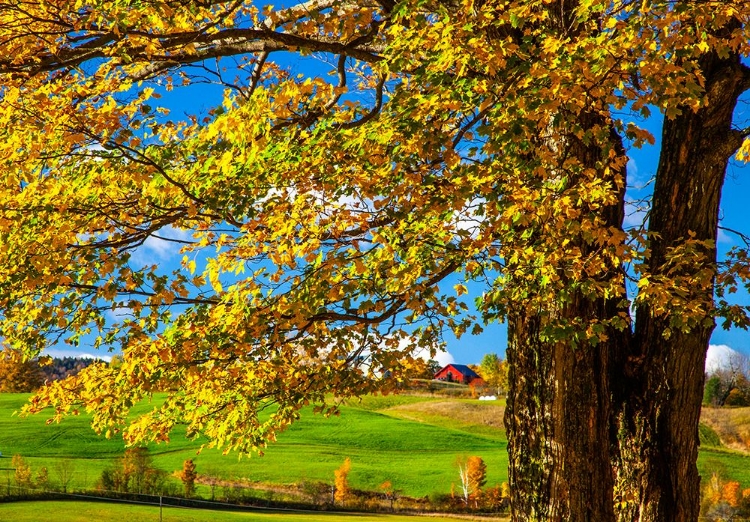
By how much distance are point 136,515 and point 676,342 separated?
98.5 feet

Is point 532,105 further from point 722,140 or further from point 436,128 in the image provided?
point 722,140

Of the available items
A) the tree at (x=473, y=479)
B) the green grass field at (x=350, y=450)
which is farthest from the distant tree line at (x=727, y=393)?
the tree at (x=473, y=479)

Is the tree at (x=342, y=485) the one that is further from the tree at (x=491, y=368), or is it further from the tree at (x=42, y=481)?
the tree at (x=491, y=368)

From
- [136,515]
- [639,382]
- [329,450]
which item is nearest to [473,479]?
[329,450]

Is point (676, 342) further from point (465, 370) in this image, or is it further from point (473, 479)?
point (465, 370)

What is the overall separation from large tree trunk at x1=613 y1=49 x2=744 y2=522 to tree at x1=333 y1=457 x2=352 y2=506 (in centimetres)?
3350

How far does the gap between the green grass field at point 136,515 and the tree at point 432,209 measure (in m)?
24.4

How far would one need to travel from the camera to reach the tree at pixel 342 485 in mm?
40688

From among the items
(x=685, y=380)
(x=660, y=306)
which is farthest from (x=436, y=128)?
(x=685, y=380)

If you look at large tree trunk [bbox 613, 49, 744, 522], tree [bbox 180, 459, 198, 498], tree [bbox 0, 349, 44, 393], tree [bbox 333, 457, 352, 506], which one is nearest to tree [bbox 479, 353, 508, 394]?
tree [bbox 333, 457, 352, 506]

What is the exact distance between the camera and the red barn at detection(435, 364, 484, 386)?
12262 cm

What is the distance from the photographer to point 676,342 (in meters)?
8.65

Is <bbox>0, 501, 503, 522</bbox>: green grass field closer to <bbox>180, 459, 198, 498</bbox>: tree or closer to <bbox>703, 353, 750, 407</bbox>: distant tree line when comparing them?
<bbox>180, 459, 198, 498</bbox>: tree

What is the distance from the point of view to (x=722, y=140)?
8.82m
